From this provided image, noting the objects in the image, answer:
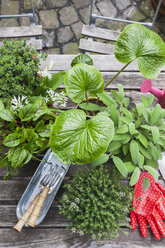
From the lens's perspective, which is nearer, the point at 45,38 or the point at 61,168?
the point at 61,168

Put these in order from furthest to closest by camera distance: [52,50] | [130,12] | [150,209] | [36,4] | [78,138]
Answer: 1. [130,12]
2. [36,4]
3. [52,50]
4. [150,209]
5. [78,138]

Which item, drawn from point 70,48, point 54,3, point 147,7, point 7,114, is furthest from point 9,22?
point 7,114

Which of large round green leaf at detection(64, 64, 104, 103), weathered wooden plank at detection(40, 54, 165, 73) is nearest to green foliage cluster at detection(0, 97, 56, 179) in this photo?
large round green leaf at detection(64, 64, 104, 103)

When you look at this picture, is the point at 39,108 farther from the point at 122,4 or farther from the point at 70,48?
the point at 122,4

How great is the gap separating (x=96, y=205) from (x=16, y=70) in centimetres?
59

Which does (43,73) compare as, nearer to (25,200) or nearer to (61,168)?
(61,168)

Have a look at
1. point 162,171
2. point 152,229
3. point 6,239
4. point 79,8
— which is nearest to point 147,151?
point 162,171

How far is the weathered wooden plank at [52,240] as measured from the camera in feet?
2.70

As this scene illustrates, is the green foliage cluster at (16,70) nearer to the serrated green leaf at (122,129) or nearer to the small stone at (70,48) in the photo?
the serrated green leaf at (122,129)

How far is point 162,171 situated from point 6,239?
0.76 metres

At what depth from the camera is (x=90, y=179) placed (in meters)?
0.79

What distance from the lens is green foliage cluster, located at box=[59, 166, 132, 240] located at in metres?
0.74

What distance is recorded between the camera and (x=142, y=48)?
78 cm

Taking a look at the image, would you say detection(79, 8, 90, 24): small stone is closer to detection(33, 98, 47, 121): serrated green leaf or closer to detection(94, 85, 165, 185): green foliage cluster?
detection(94, 85, 165, 185): green foliage cluster
